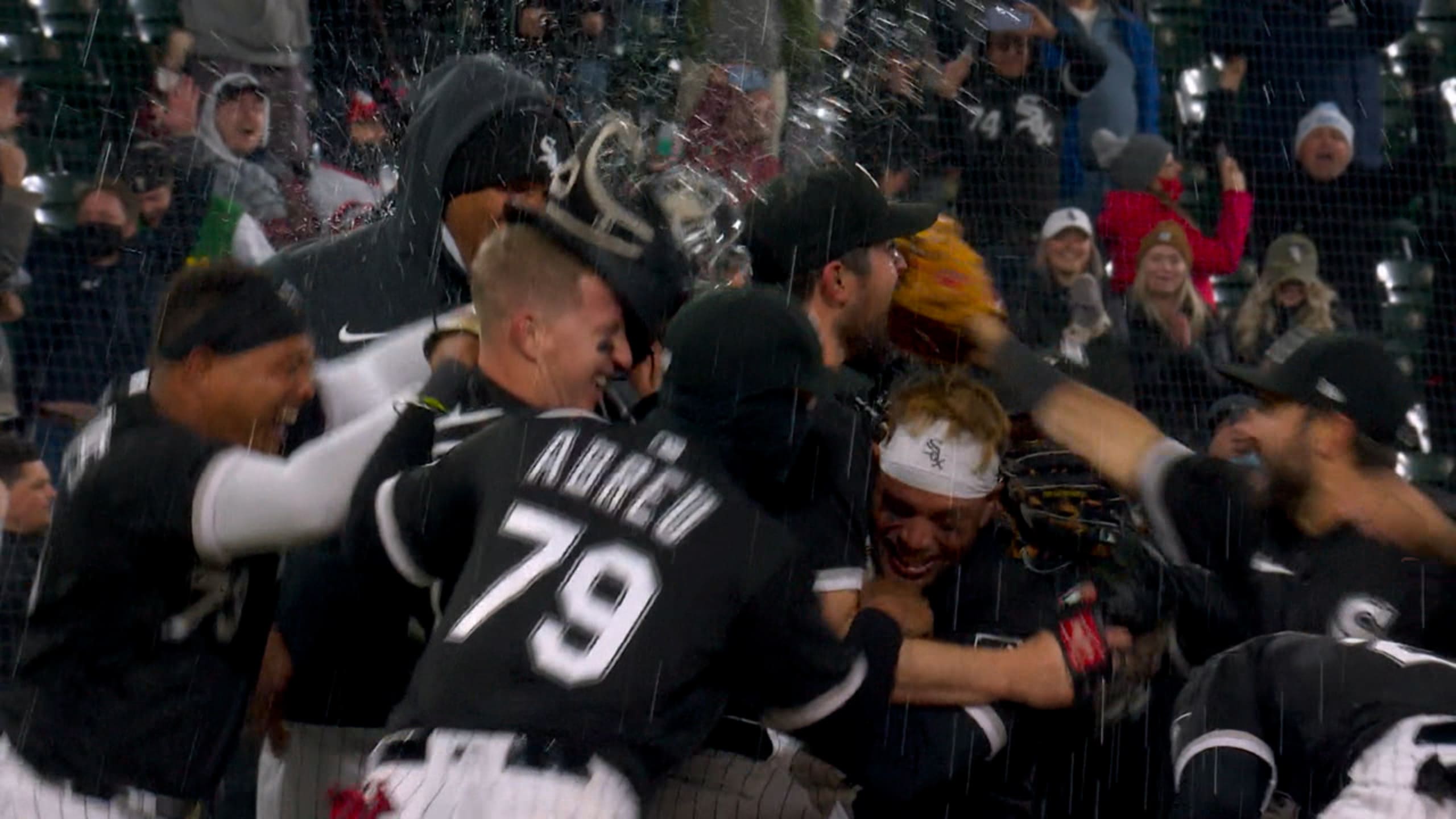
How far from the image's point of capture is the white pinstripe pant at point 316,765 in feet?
11.5

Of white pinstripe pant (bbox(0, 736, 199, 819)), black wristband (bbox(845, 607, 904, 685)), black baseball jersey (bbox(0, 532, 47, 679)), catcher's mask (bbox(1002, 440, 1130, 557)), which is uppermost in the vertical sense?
black wristband (bbox(845, 607, 904, 685))

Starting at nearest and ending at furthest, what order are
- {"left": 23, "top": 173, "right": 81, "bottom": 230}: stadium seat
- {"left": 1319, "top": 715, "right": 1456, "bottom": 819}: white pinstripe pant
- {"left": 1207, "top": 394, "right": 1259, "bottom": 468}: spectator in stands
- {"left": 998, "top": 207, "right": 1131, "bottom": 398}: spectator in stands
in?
{"left": 1319, "top": 715, "right": 1456, "bottom": 819}: white pinstripe pant, {"left": 1207, "top": 394, "right": 1259, "bottom": 468}: spectator in stands, {"left": 23, "top": 173, "right": 81, "bottom": 230}: stadium seat, {"left": 998, "top": 207, "right": 1131, "bottom": 398}: spectator in stands

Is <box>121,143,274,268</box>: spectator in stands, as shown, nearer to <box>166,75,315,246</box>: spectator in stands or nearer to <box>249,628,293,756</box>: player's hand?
<box>166,75,315,246</box>: spectator in stands

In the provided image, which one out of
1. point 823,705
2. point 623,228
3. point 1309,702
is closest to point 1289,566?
point 1309,702

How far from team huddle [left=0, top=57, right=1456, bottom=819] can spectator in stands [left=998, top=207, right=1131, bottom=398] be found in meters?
2.54

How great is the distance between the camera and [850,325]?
363 centimetres

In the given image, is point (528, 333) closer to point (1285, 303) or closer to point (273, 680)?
point (273, 680)

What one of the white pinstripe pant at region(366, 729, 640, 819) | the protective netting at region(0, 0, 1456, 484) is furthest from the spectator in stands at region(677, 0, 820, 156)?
the white pinstripe pant at region(366, 729, 640, 819)

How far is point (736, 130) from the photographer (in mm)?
5266

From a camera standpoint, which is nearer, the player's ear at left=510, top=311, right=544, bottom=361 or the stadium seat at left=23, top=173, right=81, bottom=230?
the player's ear at left=510, top=311, right=544, bottom=361

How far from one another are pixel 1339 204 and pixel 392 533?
20.3 ft

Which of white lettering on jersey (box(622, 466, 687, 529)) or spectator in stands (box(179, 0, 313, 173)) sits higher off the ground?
white lettering on jersey (box(622, 466, 687, 529))

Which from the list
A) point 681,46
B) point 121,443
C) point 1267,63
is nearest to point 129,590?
point 121,443

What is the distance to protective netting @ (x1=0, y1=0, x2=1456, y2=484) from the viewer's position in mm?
5848
